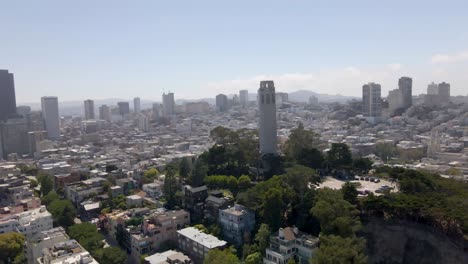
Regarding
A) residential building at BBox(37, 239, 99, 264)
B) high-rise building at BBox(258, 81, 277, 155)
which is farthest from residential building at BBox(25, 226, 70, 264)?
high-rise building at BBox(258, 81, 277, 155)

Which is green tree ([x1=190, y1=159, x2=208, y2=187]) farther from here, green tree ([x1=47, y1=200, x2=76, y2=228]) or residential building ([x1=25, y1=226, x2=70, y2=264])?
residential building ([x1=25, y1=226, x2=70, y2=264])

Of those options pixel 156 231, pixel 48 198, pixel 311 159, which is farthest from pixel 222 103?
pixel 156 231

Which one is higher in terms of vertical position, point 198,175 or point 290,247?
point 198,175

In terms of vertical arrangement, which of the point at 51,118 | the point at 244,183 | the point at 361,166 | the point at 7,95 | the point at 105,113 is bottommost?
the point at 244,183

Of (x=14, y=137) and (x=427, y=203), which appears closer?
(x=427, y=203)

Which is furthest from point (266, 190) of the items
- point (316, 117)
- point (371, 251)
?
point (316, 117)

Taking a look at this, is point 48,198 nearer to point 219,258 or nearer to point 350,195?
point 219,258

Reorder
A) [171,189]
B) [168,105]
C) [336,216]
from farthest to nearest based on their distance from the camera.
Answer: [168,105]
[171,189]
[336,216]

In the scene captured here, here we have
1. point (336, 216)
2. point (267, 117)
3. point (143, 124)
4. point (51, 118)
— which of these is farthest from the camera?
point (143, 124)
